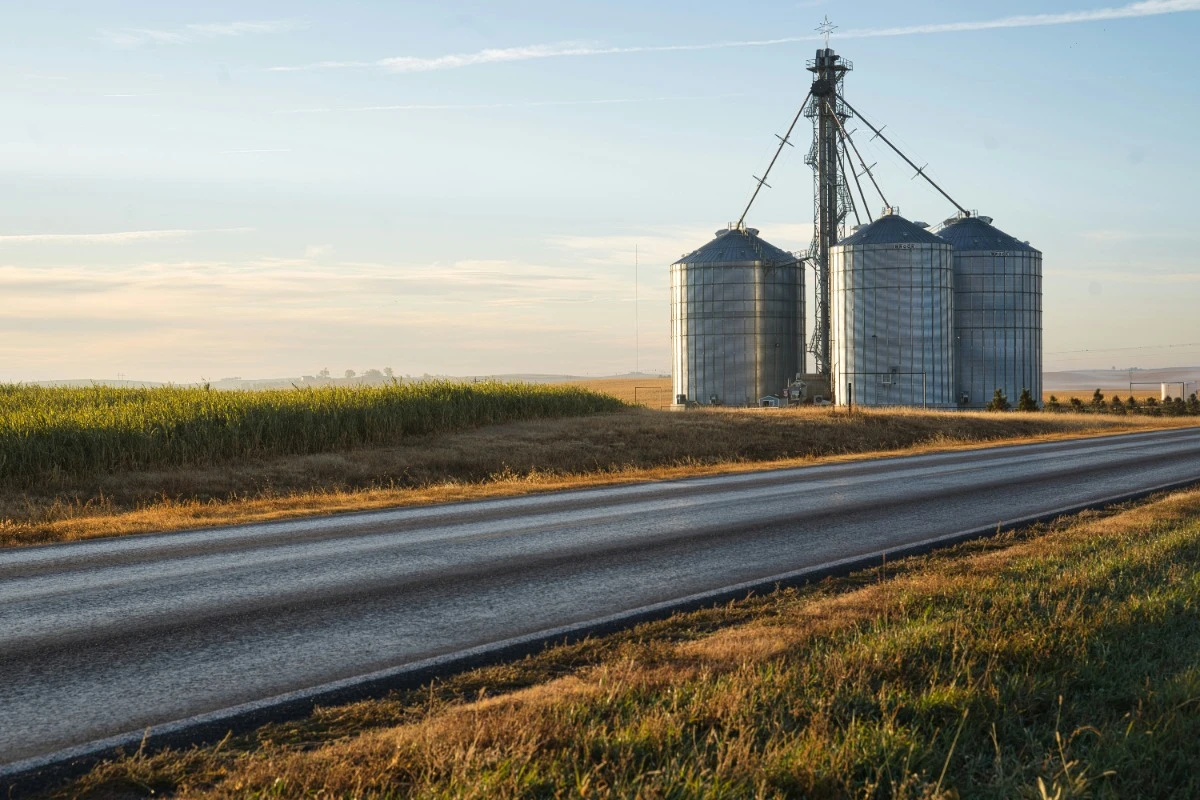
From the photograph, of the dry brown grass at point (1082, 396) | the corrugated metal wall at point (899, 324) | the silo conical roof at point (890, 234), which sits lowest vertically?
the dry brown grass at point (1082, 396)

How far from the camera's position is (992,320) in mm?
59844

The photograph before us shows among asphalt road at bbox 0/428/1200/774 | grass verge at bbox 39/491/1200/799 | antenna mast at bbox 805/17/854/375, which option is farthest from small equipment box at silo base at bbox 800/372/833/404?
grass verge at bbox 39/491/1200/799

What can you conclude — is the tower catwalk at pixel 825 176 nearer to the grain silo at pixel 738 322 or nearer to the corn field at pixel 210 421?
the grain silo at pixel 738 322

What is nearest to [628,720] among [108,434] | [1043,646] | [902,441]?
[1043,646]

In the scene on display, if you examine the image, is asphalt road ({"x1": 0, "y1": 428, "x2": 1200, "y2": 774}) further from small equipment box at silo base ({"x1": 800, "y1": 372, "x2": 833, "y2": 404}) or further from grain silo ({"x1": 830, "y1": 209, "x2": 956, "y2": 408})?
small equipment box at silo base ({"x1": 800, "y1": 372, "x2": 833, "y2": 404})

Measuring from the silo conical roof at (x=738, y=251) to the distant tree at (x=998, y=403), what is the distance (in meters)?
14.0

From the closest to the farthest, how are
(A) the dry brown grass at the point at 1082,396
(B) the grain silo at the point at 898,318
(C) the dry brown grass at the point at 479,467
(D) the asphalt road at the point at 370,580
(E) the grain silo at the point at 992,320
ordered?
(D) the asphalt road at the point at 370,580 → (C) the dry brown grass at the point at 479,467 → (B) the grain silo at the point at 898,318 → (E) the grain silo at the point at 992,320 → (A) the dry brown grass at the point at 1082,396

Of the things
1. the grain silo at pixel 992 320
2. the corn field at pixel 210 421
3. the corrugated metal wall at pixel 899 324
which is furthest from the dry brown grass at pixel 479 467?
the grain silo at pixel 992 320

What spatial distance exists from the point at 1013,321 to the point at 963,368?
4.03 metres

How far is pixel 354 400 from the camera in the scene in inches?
1165

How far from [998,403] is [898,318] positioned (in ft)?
23.2

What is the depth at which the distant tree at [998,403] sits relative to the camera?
56.2 metres

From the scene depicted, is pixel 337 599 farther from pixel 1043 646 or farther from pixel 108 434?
pixel 108 434

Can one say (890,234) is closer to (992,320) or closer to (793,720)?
(992,320)
